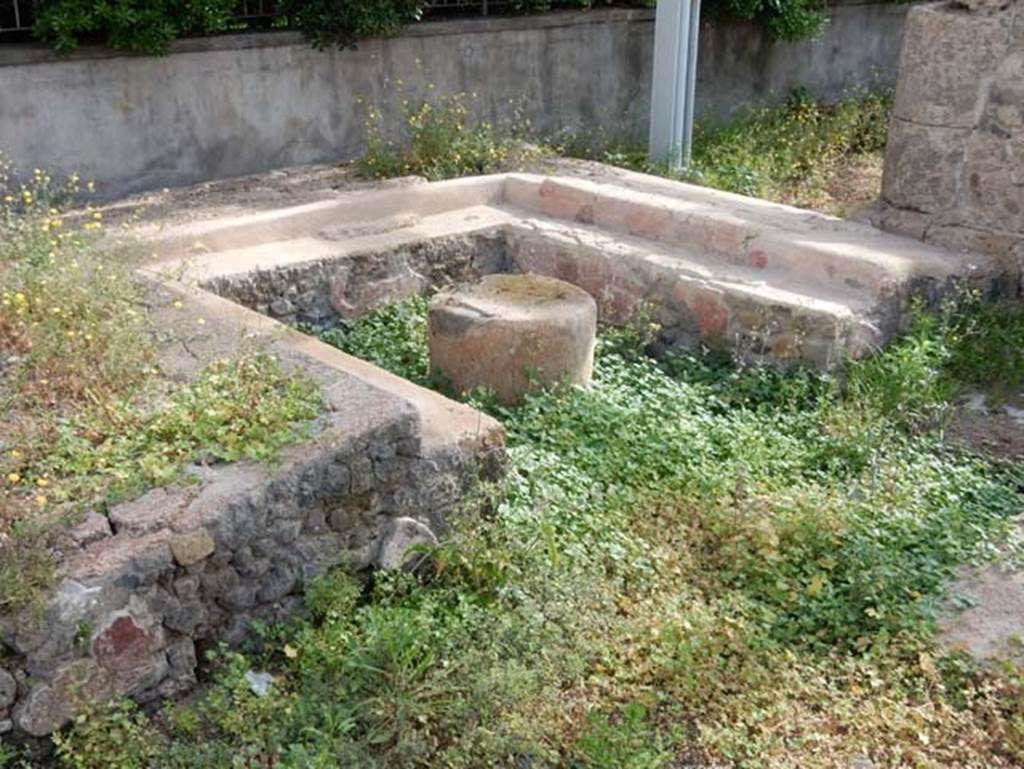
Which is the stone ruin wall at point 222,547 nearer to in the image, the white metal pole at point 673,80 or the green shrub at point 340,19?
the green shrub at point 340,19

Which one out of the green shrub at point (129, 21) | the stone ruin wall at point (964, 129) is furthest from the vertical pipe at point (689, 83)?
the green shrub at point (129, 21)

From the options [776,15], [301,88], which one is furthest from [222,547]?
[776,15]

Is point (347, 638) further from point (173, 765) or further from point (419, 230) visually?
point (419, 230)

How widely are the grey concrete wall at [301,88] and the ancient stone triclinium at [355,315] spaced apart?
163 cm

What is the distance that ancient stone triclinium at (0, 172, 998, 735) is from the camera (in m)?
3.16

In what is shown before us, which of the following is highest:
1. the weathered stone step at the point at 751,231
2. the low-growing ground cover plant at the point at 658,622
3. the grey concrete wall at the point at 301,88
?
the grey concrete wall at the point at 301,88

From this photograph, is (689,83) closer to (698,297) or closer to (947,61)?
(947,61)

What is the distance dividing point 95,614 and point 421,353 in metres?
2.80

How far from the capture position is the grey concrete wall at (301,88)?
283 inches

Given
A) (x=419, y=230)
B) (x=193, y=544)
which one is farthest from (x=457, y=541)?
(x=419, y=230)

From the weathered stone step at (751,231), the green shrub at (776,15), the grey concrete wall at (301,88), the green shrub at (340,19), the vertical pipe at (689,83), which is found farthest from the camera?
the green shrub at (776,15)

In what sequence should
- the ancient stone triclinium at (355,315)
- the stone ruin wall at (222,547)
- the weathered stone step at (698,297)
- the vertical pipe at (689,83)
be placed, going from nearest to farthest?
the stone ruin wall at (222,547) < the ancient stone triclinium at (355,315) < the weathered stone step at (698,297) < the vertical pipe at (689,83)

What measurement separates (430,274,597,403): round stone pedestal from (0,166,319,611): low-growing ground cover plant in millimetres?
1257

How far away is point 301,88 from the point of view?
8227 mm
